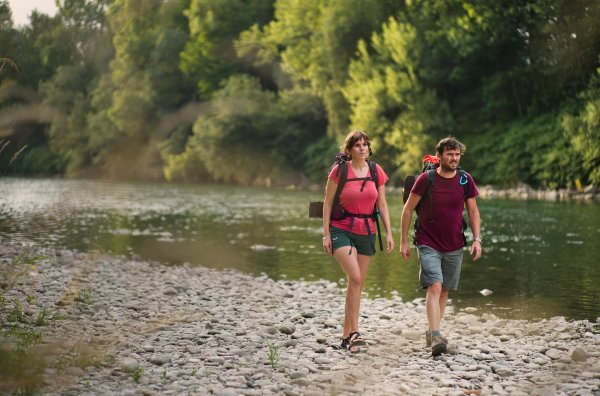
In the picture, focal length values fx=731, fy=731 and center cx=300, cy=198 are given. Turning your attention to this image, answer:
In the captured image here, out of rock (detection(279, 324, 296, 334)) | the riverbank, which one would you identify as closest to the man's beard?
the riverbank

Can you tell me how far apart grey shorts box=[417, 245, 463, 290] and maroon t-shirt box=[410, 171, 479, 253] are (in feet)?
0.21

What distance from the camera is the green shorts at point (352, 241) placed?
24.5 ft

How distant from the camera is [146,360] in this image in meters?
6.59

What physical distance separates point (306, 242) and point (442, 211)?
13206mm

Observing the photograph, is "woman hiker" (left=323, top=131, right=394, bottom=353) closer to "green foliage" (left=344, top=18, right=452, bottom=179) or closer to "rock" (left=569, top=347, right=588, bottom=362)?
"rock" (left=569, top=347, right=588, bottom=362)

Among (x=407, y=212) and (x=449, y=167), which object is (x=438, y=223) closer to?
(x=407, y=212)

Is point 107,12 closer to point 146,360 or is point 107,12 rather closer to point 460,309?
point 146,360

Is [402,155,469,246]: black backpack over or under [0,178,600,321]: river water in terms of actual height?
over

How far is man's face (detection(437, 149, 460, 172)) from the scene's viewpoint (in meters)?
7.23

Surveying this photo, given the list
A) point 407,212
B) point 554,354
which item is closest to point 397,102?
point 407,212

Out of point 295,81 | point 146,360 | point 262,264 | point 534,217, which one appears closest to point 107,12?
point 146,360

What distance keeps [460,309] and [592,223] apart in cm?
1605

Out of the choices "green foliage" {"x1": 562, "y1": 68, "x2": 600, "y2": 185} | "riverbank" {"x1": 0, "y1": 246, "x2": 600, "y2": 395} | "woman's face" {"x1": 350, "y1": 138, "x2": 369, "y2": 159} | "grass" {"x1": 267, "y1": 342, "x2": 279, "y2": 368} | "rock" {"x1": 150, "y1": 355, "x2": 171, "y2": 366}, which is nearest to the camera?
"riverbank" {"x1": 0, "y1": 246, "x2": 600, "y2": 395}

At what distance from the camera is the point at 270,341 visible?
7.89 meters
